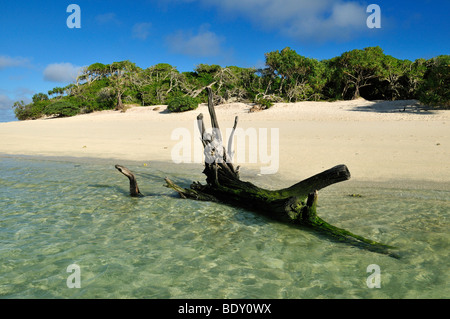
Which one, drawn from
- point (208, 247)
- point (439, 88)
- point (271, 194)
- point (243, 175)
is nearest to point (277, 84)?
point (439, 88)

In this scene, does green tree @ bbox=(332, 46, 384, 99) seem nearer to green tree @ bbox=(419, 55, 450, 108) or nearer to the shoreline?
green tree @ bbox=(419, 55, 450, 108)

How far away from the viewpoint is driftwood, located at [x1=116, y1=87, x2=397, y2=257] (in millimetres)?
4375

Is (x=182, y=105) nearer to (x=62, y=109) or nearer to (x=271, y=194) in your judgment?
(x=62, y=109)

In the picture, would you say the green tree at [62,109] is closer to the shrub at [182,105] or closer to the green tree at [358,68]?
the shrub at [182,105]

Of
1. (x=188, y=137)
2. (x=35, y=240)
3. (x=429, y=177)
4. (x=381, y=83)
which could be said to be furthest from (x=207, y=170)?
A: (x=381, y=83)

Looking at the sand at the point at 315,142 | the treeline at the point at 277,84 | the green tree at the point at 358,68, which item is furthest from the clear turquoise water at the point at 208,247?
the green tree at the point at 358,68

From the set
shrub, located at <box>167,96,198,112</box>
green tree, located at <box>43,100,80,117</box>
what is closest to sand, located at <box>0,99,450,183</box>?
shrub, located at <box>167,96,198,112</box>

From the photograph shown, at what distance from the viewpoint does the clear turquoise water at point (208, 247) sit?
130 inches

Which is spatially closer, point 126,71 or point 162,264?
point 162,264

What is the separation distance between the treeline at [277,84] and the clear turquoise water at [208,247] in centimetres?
2011

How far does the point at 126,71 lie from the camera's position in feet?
129

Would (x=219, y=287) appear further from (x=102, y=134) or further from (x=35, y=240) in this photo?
(x=102, y=134)

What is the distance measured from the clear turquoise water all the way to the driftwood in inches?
7.3

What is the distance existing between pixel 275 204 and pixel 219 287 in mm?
2224
